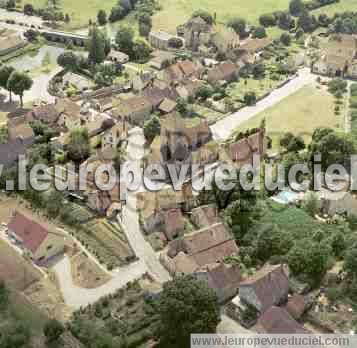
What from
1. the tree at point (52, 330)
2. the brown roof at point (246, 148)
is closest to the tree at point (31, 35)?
the brown roof at point (246, 148)

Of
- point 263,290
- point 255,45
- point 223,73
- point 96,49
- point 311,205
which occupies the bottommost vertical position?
point 311,205

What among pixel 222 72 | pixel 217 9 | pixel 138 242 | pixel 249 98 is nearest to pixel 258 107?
pixel 249 98

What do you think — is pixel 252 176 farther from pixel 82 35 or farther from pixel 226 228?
pixel 82 35

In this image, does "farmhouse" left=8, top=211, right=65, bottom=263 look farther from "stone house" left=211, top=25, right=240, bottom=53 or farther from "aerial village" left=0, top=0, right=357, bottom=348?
"stone house" left=211, top=25, right=240, bottom=53

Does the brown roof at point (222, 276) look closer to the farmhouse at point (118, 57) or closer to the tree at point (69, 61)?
the tree at point (69, 61)

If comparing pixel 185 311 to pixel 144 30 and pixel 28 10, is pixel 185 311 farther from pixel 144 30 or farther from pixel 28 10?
pixel 28 10

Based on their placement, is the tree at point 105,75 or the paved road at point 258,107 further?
the tree at point 105,75
